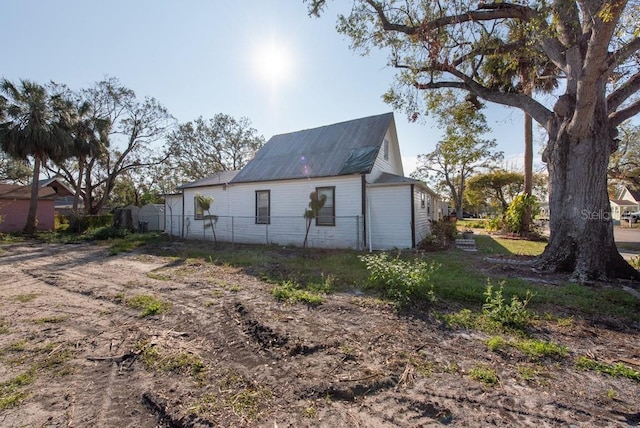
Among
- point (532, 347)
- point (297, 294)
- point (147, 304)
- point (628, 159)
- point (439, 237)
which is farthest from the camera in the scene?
point (628, 159)

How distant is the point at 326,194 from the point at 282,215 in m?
2.36

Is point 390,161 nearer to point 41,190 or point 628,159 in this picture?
point 628,159

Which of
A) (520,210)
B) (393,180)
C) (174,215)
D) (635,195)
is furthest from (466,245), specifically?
(635,195)

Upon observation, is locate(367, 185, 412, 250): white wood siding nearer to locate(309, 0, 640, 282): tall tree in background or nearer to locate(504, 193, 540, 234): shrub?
locate(309, 0, 640, 282): tall tree in background

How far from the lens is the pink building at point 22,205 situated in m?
18.3

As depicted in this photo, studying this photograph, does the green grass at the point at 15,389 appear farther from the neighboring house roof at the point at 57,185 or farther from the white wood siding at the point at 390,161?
the neighboring house roof at the point at 57,185

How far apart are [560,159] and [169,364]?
8.67 meters

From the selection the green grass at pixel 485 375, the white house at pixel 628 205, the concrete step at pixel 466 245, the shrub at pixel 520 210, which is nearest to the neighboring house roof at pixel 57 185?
the concrete step at pixel 466 245

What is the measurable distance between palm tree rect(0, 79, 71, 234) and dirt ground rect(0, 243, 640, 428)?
17.0 meters

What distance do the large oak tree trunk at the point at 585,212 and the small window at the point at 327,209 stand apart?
6.71 meters

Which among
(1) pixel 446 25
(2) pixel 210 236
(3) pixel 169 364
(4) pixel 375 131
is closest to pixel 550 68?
(1) pixel 446 25

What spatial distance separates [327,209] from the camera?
1132 cm

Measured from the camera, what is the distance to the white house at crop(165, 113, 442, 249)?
10.4 meters

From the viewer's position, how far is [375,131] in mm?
12336
